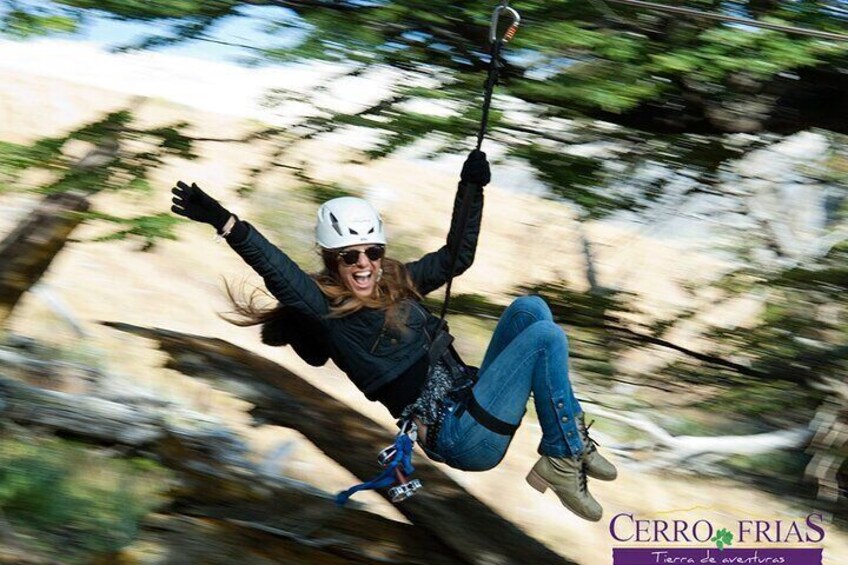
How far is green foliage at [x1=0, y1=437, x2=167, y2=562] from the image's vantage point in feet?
12.5

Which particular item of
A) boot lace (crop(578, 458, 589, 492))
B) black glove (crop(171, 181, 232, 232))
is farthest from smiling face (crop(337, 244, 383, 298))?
boot lace (crop(578, 458, 589, 492))

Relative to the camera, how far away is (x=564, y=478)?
2982 mm

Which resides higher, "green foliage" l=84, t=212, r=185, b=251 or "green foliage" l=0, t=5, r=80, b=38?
"green foliage" l=0, t=5, r=80, b=38

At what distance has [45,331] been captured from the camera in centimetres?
973

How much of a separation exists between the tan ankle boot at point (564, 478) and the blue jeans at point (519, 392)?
0.11 feet

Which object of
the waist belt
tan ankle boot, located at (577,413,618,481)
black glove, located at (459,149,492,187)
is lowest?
tan ankle boot, located at (577,413,618,481)

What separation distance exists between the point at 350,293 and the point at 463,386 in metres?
0.48

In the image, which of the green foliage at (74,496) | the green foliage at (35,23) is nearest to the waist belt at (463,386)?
the green foliage at (74,496)

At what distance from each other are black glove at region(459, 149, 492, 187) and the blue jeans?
0.39 m

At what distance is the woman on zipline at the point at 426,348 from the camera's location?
9.37 feet

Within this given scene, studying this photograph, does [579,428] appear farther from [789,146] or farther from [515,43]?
[789,146]

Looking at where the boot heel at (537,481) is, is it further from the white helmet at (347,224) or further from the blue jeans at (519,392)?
the white helmet at (347,224)

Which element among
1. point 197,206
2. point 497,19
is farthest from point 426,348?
point 497,19

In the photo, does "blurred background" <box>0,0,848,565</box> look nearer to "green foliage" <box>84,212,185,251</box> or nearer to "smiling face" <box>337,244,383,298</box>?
"green foliage" <box>84,212,185,251</box>
